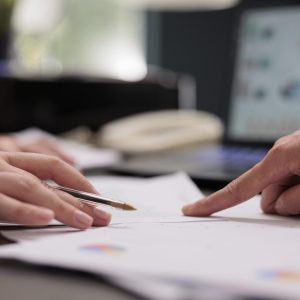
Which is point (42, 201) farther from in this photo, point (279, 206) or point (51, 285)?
point (279, 206)

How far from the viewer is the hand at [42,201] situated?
1.56 ft

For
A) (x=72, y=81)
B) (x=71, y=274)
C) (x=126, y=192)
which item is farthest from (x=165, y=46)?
(x=71, y=274)

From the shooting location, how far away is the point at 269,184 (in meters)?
0.59

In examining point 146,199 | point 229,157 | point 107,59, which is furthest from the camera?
point 107,59

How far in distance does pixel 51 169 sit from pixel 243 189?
200mm

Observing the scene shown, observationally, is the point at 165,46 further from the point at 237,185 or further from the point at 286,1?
the point at 237,185

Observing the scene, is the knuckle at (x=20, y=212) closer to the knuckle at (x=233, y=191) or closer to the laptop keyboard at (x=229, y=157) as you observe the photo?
the knuckle at (x=233, y=191)

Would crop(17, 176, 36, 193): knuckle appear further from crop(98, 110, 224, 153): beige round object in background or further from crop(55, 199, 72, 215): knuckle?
crop(98, 110, 224, 153): beige round object in background

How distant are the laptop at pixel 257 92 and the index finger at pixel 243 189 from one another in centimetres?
31

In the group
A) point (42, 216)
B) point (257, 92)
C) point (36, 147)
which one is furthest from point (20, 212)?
point (257, 92)

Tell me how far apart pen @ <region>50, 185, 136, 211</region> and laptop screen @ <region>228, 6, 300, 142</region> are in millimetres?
512

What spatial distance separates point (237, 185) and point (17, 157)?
23cm

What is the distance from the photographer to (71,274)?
0.39 m

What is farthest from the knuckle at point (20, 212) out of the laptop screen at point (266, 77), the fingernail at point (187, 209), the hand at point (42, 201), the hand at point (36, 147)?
the laptop screen at point (266, 77)
